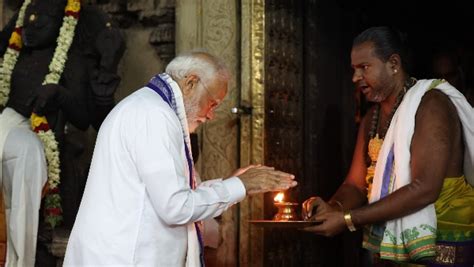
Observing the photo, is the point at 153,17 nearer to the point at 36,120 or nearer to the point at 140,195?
the point at 36,120

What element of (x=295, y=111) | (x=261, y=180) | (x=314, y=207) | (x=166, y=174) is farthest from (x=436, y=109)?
(x=295, y=111)

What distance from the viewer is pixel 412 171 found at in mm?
3881

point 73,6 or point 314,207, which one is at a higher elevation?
point 73,6

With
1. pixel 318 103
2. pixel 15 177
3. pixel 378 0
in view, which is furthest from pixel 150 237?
pixel 378 0

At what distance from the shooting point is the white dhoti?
5.12m

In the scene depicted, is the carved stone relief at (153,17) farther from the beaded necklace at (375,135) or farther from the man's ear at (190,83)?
the man's ear at (190,83)

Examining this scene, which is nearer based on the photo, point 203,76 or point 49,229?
point 203,76

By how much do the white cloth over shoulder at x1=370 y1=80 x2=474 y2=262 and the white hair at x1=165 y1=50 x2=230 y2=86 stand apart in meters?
0.99

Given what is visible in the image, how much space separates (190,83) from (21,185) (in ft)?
6.62

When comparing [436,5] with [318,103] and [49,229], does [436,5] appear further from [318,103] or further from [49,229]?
[49,229]

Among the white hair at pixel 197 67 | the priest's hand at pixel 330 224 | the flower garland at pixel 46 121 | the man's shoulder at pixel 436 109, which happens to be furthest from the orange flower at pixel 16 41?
the man's shoulder at pixel 436 109

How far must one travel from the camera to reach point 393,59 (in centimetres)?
425

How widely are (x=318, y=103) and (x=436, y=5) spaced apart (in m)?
1.88

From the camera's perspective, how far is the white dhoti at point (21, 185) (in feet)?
16.8
